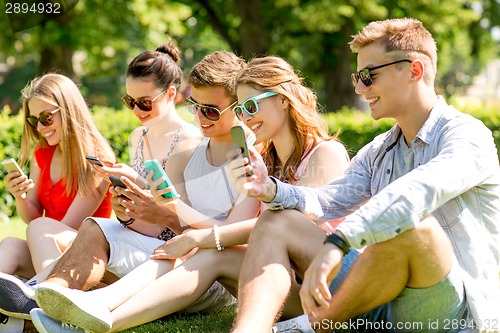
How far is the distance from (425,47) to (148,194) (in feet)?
5.85

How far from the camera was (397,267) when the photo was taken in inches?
117

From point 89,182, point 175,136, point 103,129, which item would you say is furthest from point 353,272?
point 103,129

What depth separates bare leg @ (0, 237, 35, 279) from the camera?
4529 mm

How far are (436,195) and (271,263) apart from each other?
2.58 ft

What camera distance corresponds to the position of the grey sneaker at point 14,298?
147 inches

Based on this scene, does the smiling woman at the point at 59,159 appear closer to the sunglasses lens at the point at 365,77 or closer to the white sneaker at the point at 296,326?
the white sneaker at the point at 296,326

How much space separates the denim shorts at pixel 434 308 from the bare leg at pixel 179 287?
658mm

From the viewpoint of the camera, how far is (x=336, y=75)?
A: 2153 cm

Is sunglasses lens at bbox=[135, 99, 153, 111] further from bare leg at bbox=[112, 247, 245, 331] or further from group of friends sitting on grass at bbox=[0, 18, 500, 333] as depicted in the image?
bare leg at bbox=[112, 247, 245, 331]

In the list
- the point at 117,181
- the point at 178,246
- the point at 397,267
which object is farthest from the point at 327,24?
the point at 397,267

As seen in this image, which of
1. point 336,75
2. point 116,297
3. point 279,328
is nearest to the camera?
point 279,328

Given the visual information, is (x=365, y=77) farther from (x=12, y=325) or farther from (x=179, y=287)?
(x=12, y=325)

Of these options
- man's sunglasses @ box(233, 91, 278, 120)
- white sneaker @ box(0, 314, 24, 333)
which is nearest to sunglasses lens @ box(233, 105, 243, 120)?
man's sunglasses @ box(233, 91, 278, 120)

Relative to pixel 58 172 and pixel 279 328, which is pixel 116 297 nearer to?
pixel 279 328
